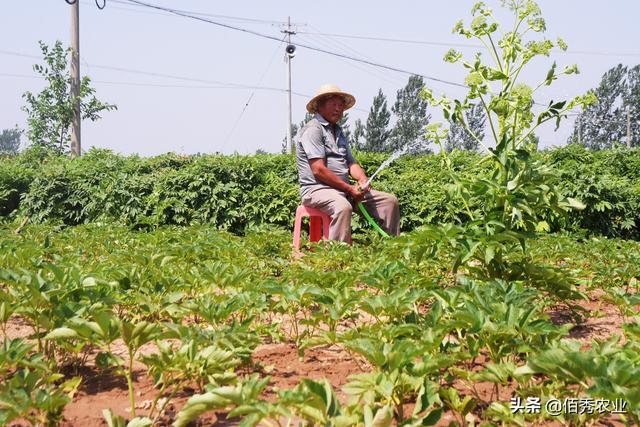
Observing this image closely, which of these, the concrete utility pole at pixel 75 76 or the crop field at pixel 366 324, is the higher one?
the concrete utility pole at pixel 75 76

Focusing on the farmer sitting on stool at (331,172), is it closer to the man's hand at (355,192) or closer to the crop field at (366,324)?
the man's hand at (355,192)

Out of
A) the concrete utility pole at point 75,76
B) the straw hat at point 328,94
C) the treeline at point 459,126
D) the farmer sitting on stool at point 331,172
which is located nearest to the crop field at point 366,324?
the farmer sitting on stool at point 331,172

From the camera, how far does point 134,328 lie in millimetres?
1871

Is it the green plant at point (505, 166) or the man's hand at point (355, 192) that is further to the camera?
the man's hand at point (355, 192)

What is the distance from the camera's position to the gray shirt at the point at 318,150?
5.46 m

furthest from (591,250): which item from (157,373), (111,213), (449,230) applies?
(111,213)

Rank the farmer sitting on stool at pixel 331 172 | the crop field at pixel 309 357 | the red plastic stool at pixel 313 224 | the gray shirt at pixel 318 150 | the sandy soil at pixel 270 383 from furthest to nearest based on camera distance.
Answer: the red plastic stool at pixel 313 224 < the gray shirt at pixel 318 150 < the farmer sitting on stool at pixel 331 172 < the sandy soil at pixel 270 383 < the crop field at pixel 309 357

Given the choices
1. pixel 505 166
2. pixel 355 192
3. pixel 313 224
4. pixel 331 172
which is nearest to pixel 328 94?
pixel 331 172

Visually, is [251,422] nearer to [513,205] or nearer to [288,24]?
[513,205]

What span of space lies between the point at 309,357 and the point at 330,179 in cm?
299

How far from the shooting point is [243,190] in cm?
849

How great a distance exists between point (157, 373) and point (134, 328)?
242 millimetres

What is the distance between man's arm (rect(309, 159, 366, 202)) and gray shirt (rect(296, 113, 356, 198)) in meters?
0.07

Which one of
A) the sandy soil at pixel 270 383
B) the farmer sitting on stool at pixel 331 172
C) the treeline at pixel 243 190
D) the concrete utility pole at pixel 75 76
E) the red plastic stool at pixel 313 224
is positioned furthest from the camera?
the concrete utility pole at pixel 75 76
